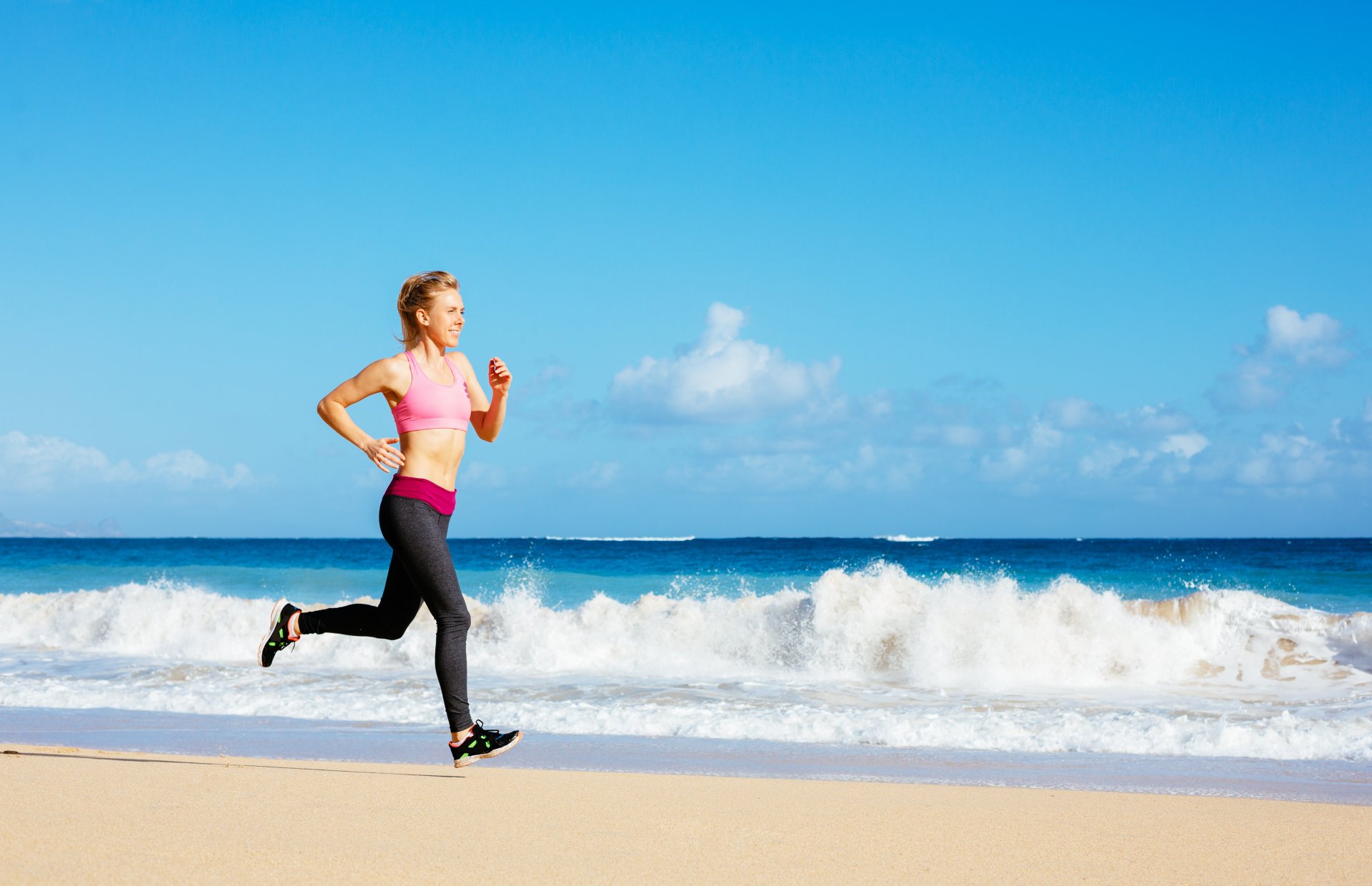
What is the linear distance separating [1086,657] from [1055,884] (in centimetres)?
820

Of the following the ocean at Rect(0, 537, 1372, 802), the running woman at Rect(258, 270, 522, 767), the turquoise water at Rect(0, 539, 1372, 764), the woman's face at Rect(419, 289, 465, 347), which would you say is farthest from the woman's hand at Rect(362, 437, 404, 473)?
the turquoise water at Rect(0, 539, 1372, 764)

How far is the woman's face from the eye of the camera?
14.4 feet

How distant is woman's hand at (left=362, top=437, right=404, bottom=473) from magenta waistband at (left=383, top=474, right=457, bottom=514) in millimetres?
69

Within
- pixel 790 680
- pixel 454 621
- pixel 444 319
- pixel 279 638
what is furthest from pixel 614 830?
pixel 790 680

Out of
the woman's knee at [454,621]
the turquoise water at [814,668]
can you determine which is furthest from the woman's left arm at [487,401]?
the turquoise water at [814,668]

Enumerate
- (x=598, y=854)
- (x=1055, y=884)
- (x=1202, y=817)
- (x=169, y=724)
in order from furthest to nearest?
(x=169, y=724) → (x=1202, y=817) → (x=598, y=854) → (x=1055, y=884)

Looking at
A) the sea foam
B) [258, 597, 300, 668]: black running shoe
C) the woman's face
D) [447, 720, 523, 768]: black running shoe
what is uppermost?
the woman's face

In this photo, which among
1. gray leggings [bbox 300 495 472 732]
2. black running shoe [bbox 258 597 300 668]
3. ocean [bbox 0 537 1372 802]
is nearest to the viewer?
gray leggings [bbox 300 495 472 732]

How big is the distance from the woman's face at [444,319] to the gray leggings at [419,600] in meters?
0.69

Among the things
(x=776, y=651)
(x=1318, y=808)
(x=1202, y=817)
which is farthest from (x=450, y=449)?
(x=776, y=651)

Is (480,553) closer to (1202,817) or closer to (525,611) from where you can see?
(525,611)

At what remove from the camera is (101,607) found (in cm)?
1508

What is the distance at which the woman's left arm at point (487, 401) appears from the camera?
14.6 feet

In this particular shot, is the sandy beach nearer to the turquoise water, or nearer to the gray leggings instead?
the gray leggings
